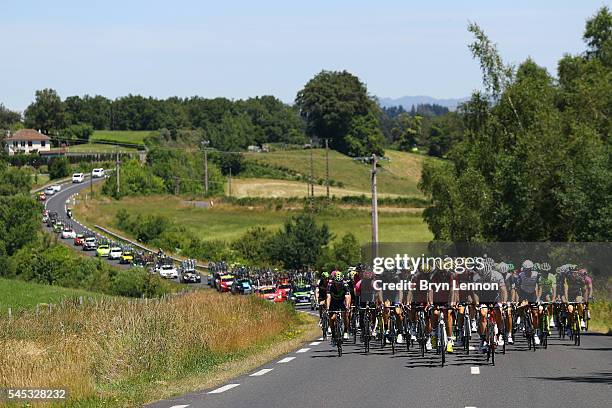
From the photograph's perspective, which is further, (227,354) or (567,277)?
(567,277)

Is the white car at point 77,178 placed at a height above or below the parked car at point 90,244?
above

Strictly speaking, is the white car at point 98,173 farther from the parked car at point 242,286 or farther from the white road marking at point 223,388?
the white road marking at point 223,388

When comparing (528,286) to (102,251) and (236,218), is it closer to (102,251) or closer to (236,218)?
(102,251)

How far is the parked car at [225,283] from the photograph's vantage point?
66.4 meters

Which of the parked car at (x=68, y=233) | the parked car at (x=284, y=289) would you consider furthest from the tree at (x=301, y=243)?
the parked car at (x=68, y=233)

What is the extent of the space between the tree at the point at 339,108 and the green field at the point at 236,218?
54.0 m

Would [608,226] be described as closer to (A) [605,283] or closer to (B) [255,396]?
(A) [605,283]

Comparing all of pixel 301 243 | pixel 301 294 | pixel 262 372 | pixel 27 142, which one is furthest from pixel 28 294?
pixel 27 142

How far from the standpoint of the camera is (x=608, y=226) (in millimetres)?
51344

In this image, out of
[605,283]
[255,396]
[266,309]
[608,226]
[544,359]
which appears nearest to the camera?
[255,396]

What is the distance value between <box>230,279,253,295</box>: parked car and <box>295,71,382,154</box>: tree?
108m

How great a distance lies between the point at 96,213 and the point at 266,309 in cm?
8630

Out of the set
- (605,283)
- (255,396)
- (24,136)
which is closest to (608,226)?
(605,283)

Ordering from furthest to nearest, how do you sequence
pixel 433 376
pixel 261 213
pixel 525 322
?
pixel 261 213, pixel 525 322, pixel 433 376
